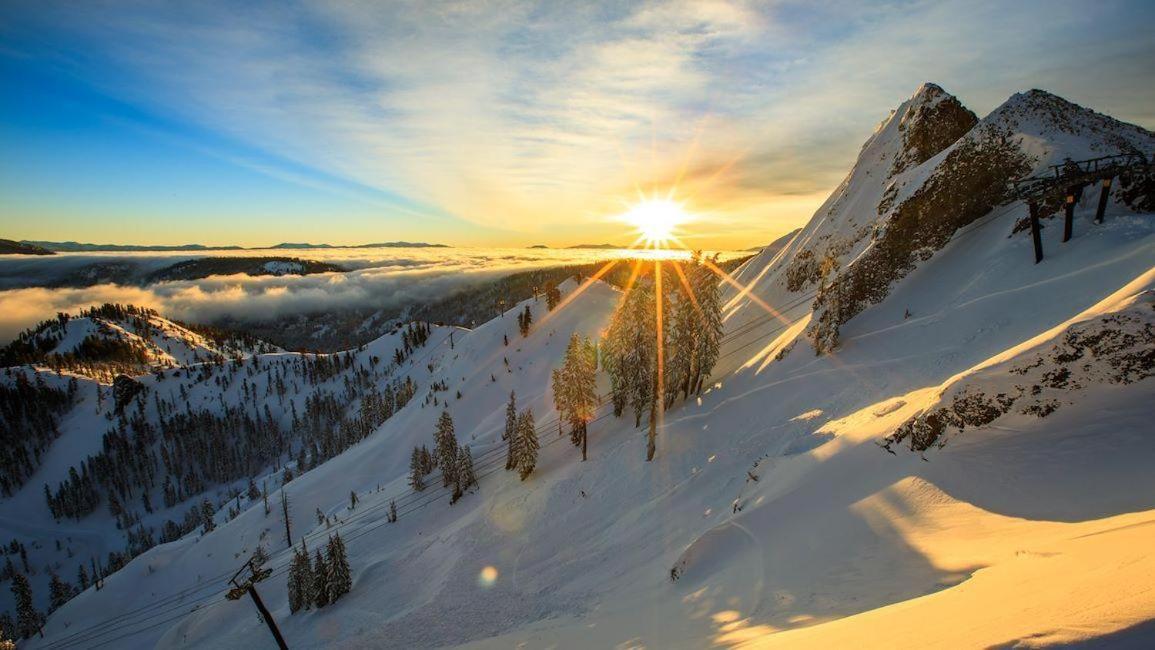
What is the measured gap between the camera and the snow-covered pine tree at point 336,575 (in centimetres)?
4631

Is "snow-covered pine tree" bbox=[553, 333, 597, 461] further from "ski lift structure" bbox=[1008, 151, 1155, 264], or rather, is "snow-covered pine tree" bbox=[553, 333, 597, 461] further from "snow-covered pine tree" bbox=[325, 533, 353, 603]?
"ski lift structure" bbox=[1008, 151, 1155, 264]

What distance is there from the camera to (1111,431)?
44.7ft

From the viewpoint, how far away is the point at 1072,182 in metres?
26.0

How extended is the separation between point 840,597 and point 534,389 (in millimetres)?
103851

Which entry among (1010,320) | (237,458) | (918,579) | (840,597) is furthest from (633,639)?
(237,458)

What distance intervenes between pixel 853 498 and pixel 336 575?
158 ft

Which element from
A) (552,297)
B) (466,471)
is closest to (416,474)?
(466,471)

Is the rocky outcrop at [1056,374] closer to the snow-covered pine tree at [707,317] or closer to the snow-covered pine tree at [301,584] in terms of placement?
the snow-covered pine tree at [707,317]

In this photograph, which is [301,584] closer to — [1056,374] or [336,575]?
[336,575]

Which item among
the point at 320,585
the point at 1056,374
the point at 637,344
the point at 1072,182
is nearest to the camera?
the point at 1056,374

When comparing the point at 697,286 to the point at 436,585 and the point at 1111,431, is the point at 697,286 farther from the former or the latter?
the point at 436,585

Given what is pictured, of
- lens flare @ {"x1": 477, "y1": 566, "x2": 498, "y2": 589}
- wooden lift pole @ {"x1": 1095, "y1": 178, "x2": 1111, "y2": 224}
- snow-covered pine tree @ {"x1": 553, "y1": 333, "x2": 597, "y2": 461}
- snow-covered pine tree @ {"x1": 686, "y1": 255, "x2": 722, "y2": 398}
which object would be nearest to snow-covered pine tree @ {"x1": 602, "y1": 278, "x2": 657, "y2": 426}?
snow-covered pine tree @ {"x1": 553, "y1": 333, "x2": 597, "y2": 461}

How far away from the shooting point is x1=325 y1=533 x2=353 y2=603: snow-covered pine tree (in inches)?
1823

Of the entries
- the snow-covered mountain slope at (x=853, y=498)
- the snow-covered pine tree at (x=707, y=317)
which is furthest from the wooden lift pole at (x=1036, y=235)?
the snow-covered pine tree at (x=707, y=317)
